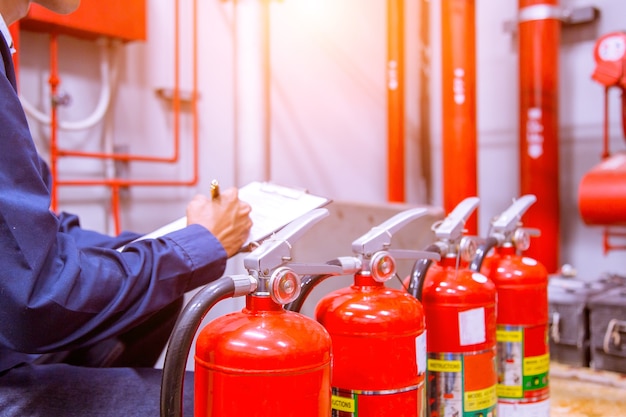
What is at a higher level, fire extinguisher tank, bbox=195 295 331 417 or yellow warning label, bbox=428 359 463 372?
fire extinguisher tank, bbox=195 295 331 417

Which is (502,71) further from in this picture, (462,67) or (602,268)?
(602,268)

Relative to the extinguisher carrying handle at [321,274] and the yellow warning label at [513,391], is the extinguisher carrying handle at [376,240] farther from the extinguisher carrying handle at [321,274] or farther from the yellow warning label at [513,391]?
the yellow warning label at [513,391]

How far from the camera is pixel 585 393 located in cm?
147

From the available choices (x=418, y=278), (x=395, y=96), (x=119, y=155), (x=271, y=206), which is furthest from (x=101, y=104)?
(x=418, y=278)

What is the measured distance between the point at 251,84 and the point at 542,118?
3.23 ft

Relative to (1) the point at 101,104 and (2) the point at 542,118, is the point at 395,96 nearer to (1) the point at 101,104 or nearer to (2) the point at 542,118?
(2) the point at 542,118

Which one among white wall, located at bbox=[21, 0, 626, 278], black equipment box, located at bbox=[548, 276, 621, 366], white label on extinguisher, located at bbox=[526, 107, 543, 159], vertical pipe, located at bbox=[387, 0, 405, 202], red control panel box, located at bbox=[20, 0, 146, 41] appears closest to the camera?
red control panel box, located at bbox=[20, 0, 146, 41]

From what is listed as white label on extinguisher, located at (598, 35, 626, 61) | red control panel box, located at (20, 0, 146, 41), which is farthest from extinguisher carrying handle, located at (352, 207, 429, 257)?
white label on extinguisher, located at (598, 35, 626, 61)

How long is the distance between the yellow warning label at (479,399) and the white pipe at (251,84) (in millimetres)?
1239

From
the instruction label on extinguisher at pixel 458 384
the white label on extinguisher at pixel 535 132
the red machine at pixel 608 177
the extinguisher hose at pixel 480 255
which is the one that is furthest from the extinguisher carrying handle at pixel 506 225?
the white label on extinguisher at pixel 535 132

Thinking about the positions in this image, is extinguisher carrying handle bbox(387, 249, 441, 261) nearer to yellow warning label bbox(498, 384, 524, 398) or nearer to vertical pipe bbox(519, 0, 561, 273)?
yellow warning label bbox(498, 384, 524, 398)

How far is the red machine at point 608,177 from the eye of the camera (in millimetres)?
1771

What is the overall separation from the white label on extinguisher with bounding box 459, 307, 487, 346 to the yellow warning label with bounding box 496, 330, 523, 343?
15cm

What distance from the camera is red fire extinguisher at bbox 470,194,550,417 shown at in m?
1.06
